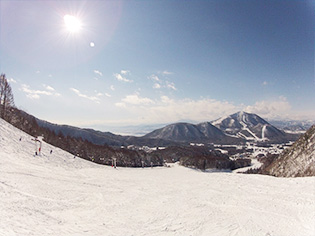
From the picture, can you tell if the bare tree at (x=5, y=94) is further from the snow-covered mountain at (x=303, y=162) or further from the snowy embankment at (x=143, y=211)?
the snow-covered mountain at (x=303, y=162)

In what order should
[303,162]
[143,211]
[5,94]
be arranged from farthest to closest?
[5,94]
[303,162]
[143,211]

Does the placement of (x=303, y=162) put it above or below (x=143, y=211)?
above

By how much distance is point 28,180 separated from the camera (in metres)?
15.7

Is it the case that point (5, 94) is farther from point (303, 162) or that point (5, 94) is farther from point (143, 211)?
point (303, 162)

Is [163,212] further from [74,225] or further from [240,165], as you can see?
[240,165]

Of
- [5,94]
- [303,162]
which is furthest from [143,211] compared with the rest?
[5,94]

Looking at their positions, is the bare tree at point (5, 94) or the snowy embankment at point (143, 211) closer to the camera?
the snowy embankment at point (143, 211)

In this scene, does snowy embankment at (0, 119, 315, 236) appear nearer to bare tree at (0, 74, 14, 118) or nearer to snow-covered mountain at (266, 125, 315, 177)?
snow-covered mountain at (266, 125, 315, 177)

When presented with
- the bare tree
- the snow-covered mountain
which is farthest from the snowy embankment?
the bare tree

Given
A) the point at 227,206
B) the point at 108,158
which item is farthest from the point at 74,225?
the point at 108,158

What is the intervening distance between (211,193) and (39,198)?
55.7ft

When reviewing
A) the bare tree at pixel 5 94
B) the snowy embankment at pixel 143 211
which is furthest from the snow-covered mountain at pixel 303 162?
the bare tree at pixel 5 94

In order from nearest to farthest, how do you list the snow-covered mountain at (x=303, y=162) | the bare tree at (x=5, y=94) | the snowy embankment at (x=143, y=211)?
1. the snowy embankment at (x=143, y=211)
2. the snow-covered mountain at (x=303, y=162)
3. the bare tree at (x=5, y=94)

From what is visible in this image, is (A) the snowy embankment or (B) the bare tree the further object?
(B) the bare tree
